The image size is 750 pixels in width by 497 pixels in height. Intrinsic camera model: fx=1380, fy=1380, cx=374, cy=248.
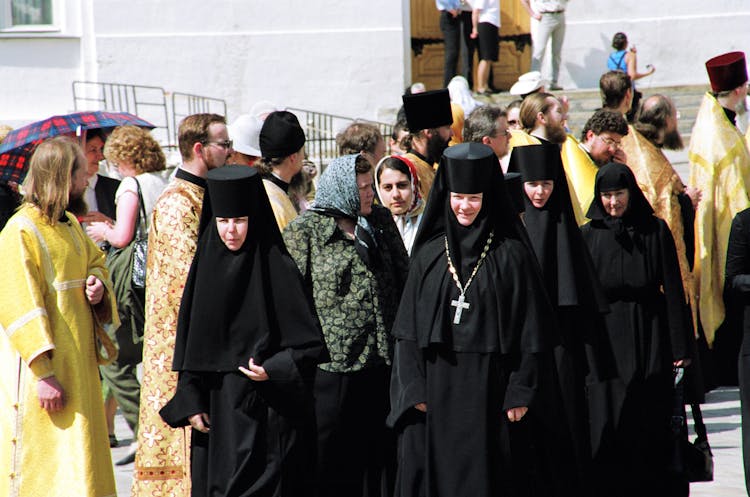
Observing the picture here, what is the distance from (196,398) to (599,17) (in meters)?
15.4

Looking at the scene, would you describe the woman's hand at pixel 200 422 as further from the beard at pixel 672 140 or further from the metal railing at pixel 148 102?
the metal railing at pixel 148 102

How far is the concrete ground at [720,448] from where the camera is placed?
27.9 feet

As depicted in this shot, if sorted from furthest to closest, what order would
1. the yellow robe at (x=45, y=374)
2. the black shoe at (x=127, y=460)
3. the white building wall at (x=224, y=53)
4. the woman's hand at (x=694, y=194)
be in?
the white building wall at (x=224, y=53)
the woman's hand at (x=694, y=194)
the black shoe at (x=127, y=460)
the yellow robe at (x=45, y=374)

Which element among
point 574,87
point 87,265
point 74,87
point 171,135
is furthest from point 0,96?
point 87,265

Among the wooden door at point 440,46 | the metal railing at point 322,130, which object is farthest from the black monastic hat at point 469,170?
the wooden door at point 440,46

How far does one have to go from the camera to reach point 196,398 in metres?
6.21

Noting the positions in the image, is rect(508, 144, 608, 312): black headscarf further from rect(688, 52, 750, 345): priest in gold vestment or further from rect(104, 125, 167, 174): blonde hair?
rect(688, 52, 750, 345): priest in gold vestment

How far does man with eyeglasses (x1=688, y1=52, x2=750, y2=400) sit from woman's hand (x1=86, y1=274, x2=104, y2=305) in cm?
507

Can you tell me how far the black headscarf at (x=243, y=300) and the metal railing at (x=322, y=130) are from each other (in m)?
11.4

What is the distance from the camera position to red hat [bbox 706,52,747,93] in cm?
1006

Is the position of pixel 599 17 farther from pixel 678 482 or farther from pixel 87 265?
pixel 87 265

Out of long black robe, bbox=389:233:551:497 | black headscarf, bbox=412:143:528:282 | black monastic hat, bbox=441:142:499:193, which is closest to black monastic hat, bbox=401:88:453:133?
black headscarf, bbox=412:143:528:282

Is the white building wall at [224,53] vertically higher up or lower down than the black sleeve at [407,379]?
higher up

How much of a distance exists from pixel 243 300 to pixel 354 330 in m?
0.83
